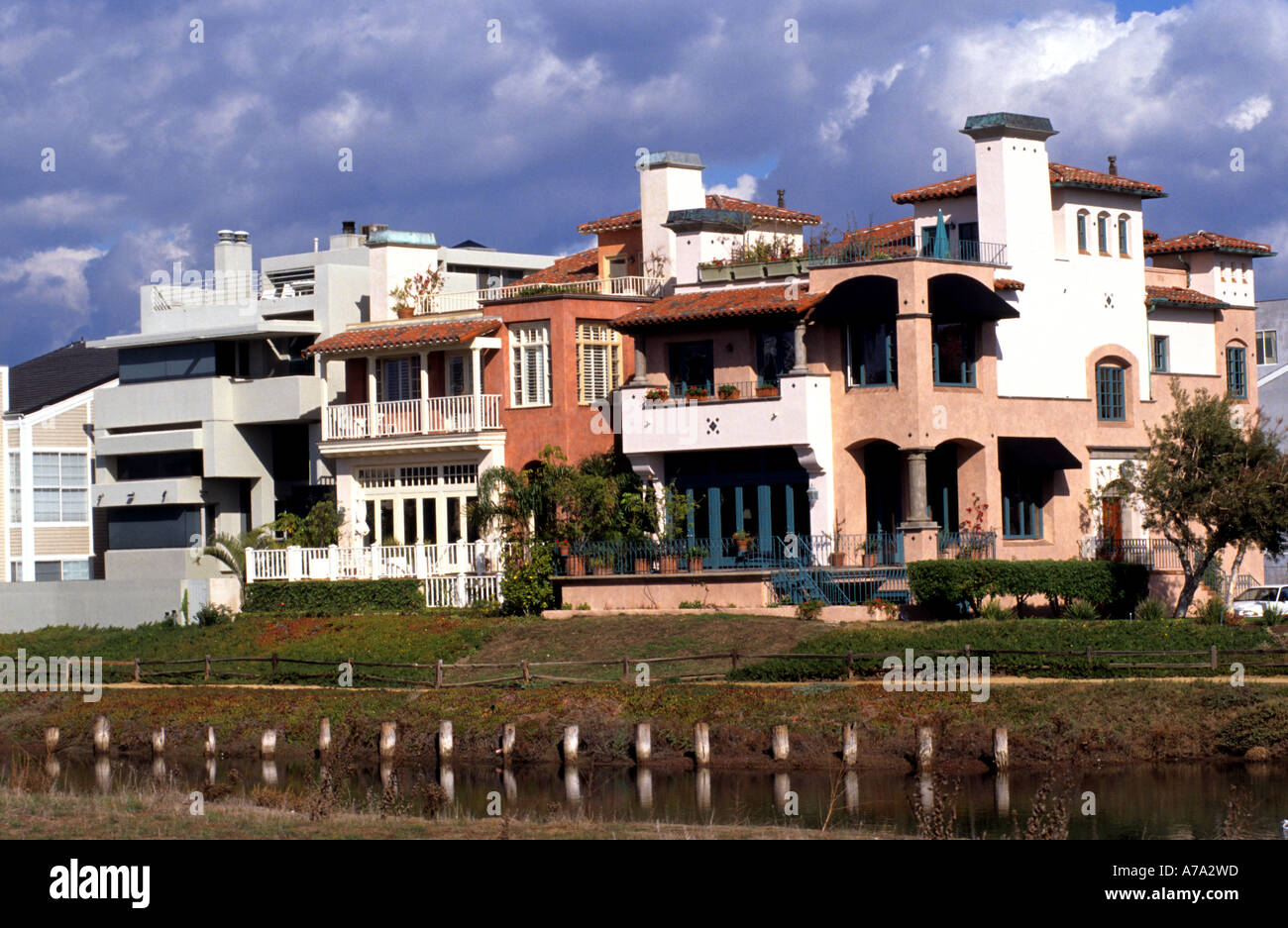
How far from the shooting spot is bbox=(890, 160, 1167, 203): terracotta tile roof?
152 feet

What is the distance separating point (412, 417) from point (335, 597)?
5.62 metres

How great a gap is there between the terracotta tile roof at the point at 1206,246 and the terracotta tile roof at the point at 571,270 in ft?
55.3

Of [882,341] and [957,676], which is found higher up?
[882,341]

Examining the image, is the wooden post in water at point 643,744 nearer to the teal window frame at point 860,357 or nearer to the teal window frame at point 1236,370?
the teal window frame at point 860,357

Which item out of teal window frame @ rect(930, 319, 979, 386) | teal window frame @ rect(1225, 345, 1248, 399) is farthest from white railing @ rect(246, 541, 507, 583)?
teal window frame @ rect(1225, 345, 1248, 399)

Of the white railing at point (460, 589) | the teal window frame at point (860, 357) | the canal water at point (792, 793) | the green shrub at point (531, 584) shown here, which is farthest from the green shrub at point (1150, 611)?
the white railing at point (460, 589)

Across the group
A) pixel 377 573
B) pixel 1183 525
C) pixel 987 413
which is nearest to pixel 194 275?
pixel 377 573

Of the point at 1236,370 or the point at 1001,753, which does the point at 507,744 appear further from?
the point at 1236,370

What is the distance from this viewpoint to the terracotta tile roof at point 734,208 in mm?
52375

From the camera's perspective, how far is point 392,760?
34.1m

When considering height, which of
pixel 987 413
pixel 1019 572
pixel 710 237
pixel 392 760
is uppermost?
pixel 710 237
